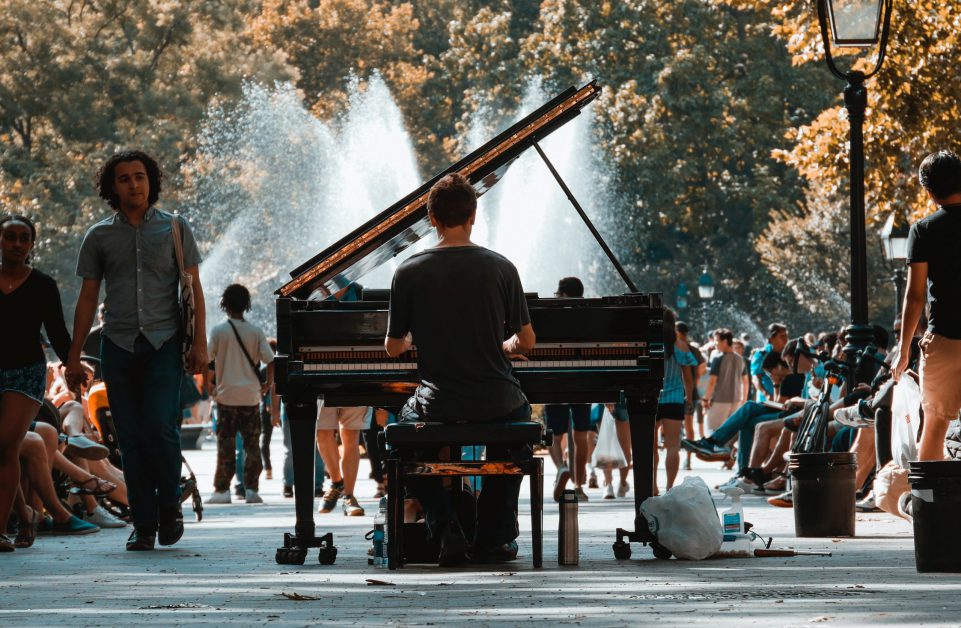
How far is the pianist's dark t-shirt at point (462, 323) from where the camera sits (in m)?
8.57

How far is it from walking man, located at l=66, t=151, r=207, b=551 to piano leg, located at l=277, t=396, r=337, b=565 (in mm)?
1061

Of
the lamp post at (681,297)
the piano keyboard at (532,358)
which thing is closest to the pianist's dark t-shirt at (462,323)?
the piano keyboard at (532,358)

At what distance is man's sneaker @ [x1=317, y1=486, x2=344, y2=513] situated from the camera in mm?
15039

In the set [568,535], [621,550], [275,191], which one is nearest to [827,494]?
[621,550]

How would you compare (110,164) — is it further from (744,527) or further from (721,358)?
(721,358)

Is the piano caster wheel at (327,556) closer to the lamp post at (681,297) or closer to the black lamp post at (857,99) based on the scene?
the black lamp post at (857,99)

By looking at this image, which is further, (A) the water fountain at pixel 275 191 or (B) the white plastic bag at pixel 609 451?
(A) the water fountain at pixel 275 191

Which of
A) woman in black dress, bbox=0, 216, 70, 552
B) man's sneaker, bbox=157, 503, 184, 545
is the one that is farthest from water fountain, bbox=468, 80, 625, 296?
man's sneaker, bbox=157, 503, 184, 545

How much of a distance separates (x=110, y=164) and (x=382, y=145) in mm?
49729

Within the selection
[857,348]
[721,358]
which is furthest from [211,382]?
[721,358]

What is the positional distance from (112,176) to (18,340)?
107 cm

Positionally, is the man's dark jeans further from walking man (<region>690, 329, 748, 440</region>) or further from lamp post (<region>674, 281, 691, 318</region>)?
lamp post (<region>674, 281, 691, 318</region>)

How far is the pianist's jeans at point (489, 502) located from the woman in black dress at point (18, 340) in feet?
8.64

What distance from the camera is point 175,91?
170 ft
